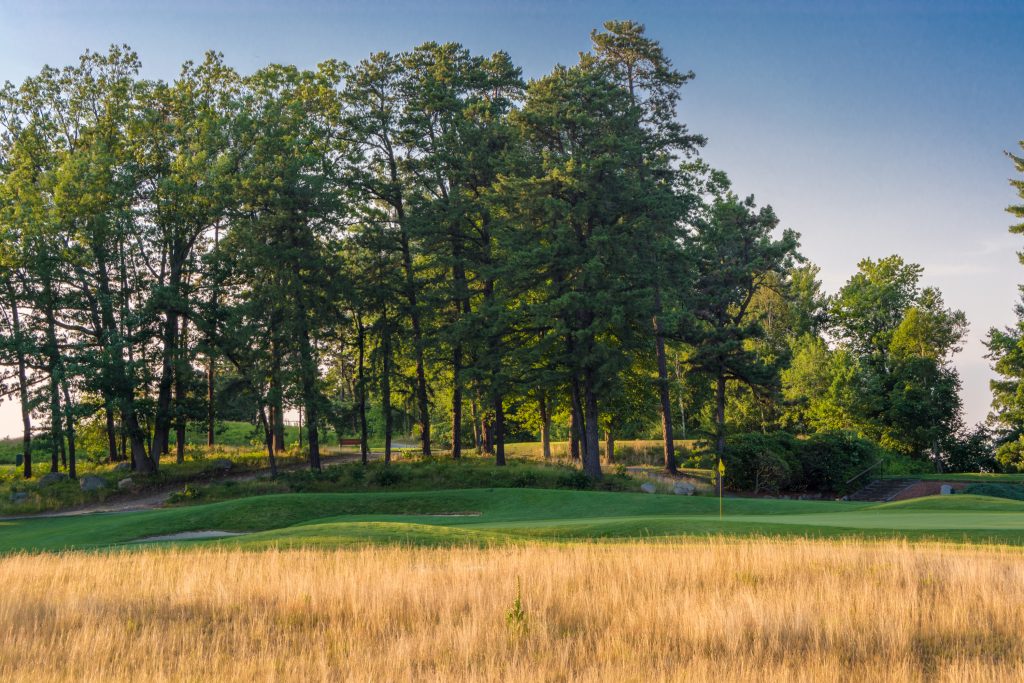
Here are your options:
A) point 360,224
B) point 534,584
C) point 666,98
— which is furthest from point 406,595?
point 666,98

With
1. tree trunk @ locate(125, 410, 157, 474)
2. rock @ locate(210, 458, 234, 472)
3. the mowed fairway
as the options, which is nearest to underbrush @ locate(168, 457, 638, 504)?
the mowed fairway

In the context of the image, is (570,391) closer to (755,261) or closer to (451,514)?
(451,514)

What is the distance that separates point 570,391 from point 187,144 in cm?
2223

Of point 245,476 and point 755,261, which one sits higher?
point 755,261

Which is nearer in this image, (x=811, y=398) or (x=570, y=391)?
(x=570, y=391)

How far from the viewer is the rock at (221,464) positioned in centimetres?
4122

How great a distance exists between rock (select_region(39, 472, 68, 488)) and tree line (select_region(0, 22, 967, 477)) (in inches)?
80.6

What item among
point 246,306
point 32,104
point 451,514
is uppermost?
point 32,104

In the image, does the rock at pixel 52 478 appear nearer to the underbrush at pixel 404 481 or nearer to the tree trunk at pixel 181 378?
the tree trunk at pixel 181 378

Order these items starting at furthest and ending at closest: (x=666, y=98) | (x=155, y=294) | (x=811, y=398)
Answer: (x=811, y=398) < (x=666, y=98) < (x=155, y=294)

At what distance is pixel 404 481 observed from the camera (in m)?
35.3

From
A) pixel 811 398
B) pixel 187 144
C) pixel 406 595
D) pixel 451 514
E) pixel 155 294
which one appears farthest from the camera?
pixel 811 398

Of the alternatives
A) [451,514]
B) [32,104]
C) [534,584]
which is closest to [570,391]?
[451,514]

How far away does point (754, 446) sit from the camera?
1535 inches
